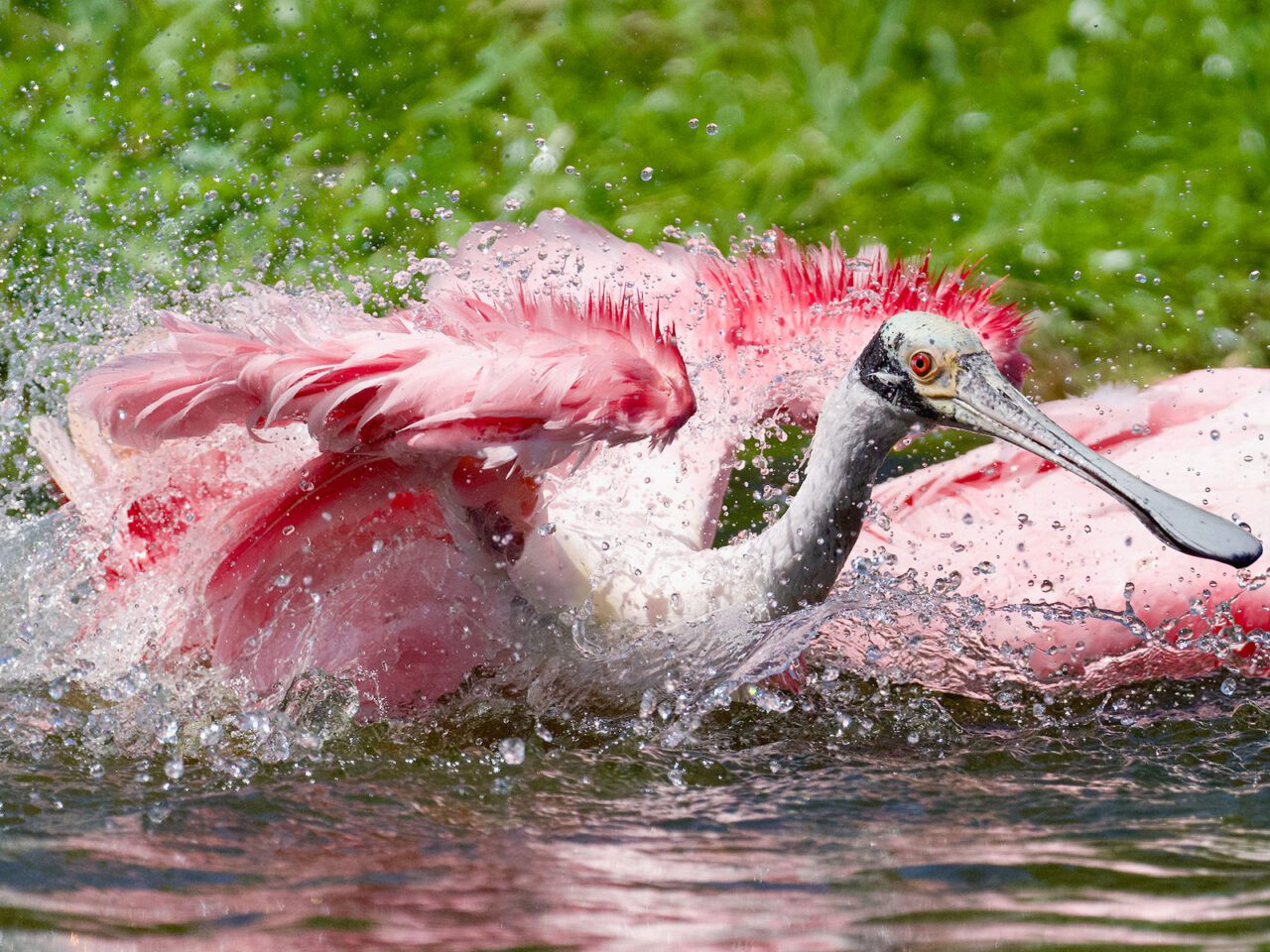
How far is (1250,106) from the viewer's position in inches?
271

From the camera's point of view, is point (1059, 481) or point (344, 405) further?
point (1059, 481)

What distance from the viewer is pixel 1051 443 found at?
3275mm

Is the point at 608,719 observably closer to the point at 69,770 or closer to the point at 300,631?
the point at 300,631

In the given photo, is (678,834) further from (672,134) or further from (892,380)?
(672,134)

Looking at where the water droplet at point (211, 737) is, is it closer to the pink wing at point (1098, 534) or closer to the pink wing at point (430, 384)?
the pink wing at point (430, 384)

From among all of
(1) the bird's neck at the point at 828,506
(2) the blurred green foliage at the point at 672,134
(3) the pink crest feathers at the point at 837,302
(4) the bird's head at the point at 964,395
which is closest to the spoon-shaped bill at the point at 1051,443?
(4) the bird's head at the point at 964,395

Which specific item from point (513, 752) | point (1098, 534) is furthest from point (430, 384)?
point (1098, 534)

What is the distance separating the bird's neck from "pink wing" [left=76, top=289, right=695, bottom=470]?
1.02ft

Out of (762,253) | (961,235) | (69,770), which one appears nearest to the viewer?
(69,770)

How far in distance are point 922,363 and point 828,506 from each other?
305 mm

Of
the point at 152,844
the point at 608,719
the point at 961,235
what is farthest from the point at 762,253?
the point at 961,235

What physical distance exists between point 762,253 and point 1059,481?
0.89m

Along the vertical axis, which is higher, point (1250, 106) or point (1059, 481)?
point (1250, 106)

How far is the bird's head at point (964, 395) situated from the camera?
3238mm
